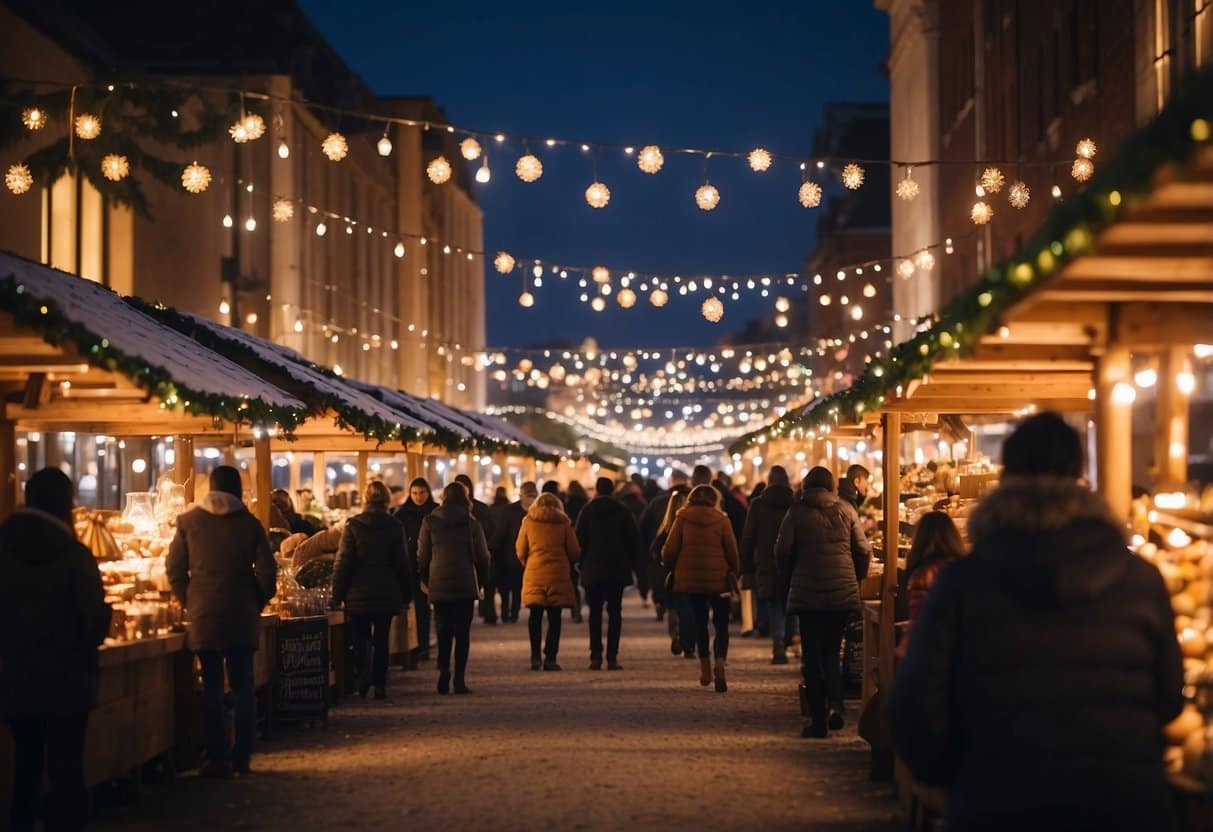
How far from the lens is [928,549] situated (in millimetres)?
10539

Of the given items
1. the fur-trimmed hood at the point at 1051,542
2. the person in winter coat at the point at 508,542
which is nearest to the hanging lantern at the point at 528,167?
the person in winter coat at the point at 508,542

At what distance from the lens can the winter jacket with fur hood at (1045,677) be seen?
5.03 meters

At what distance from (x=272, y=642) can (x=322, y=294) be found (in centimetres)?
3458

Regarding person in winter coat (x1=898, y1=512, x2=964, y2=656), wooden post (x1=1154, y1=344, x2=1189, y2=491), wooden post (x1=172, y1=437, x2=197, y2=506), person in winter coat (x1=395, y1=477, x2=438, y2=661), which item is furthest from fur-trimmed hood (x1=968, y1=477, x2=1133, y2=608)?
person in winter coat (x1=395, y1=477, x2=438, y2=661)

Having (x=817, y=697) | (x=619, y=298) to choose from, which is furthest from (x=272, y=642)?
(x=619, y=298)

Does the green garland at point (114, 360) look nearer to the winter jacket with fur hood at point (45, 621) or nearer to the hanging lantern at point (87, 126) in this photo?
the winter jacket with fur hood at point (45, 621)

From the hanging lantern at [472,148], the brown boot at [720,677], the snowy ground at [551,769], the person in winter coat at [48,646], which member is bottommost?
the snowy ground at [551,769]

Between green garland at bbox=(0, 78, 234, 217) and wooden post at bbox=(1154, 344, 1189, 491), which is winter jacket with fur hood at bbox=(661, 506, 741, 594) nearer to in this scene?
green garland at bbox=(0, 78, 234, 217)

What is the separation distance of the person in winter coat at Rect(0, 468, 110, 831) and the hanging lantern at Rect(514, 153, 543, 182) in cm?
1195

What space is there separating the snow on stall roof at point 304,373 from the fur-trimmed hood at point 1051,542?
39.1ft

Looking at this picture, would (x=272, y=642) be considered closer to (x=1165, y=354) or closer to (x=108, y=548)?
(x=108, y=548)

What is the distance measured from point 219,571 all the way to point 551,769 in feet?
7.96

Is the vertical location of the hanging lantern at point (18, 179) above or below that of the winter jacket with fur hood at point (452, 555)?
above

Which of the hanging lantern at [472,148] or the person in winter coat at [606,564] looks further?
the hanging lantern at [472,148]
